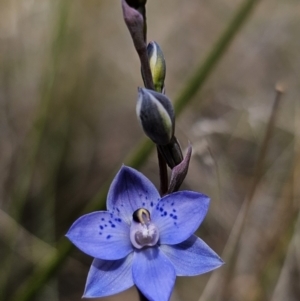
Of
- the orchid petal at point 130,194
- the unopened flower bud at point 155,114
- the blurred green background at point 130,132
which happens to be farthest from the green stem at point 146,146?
the unopened flower bud at point 155,114

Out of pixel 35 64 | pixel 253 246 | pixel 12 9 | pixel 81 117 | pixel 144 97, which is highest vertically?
pixel 144 97

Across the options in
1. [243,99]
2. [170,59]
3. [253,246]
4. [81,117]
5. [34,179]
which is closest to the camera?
[253,246]

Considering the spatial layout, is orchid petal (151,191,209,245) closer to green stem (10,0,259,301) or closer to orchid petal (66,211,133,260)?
orchid petal (66,211,133,260)

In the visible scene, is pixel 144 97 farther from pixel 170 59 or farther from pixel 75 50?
pixel 170 59

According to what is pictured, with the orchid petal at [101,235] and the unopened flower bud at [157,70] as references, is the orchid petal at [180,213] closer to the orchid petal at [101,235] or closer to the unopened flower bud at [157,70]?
the orchid petal at [101,235]

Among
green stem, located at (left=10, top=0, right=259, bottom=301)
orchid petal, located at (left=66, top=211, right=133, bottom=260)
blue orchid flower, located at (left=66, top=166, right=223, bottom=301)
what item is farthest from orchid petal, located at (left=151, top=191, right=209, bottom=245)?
green stem, located at (left=10, top=0, right=259, bottom=301)

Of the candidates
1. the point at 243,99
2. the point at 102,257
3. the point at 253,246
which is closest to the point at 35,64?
the point at 243,99
